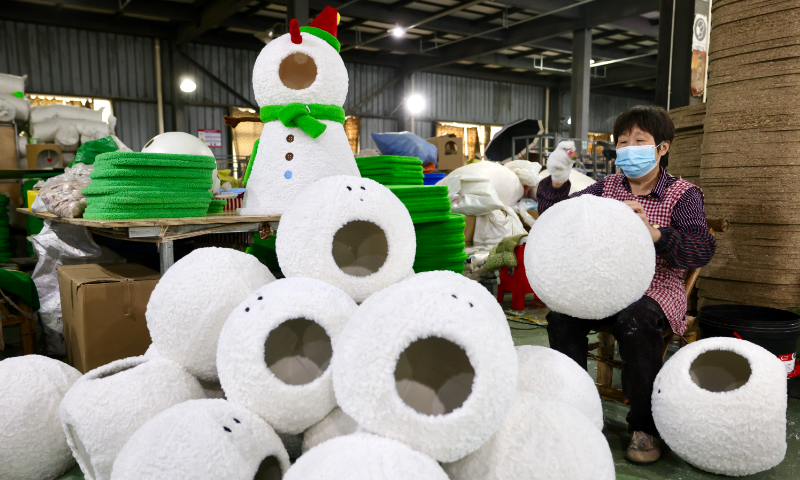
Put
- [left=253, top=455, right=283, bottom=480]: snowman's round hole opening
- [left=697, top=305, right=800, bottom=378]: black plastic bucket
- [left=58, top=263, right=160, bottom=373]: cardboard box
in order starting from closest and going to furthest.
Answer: [left=253, top=455, right=283, bottom=480]: snowman's round hole opening < [left=697, top=305, right=800, bottom=378]: black plastic bucket < [left=58, top=263, right=160, bottom=373]: cardboard box

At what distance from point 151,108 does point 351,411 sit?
11.0 m

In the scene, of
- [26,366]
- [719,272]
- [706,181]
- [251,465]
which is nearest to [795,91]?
[706,181]

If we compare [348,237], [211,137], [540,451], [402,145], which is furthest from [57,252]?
[211,137]

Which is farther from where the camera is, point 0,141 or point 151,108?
point 151,108

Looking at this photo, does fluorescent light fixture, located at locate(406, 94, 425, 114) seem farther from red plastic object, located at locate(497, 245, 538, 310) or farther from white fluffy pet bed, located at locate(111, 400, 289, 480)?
white fluffy pet bed, located at locate(111, 400, 289, 480)

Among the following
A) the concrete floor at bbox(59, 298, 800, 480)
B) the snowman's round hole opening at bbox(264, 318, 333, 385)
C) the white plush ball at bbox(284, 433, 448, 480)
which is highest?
the snowman's round hole opening at bbox(264, 318, 333, 385)

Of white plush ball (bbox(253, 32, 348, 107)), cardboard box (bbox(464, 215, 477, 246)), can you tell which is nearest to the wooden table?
white plush ball (bbox(253, 32, 348, 107))

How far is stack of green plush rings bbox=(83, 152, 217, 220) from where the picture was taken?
217 centimetres

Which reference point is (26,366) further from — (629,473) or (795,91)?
(795,91)

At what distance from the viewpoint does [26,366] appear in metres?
1.66

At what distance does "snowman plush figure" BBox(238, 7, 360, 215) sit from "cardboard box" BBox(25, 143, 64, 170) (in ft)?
12.1

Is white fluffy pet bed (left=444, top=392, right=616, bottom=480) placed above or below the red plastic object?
above

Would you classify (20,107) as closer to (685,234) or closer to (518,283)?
(518,283)

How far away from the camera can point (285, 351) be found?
4.20 feet
